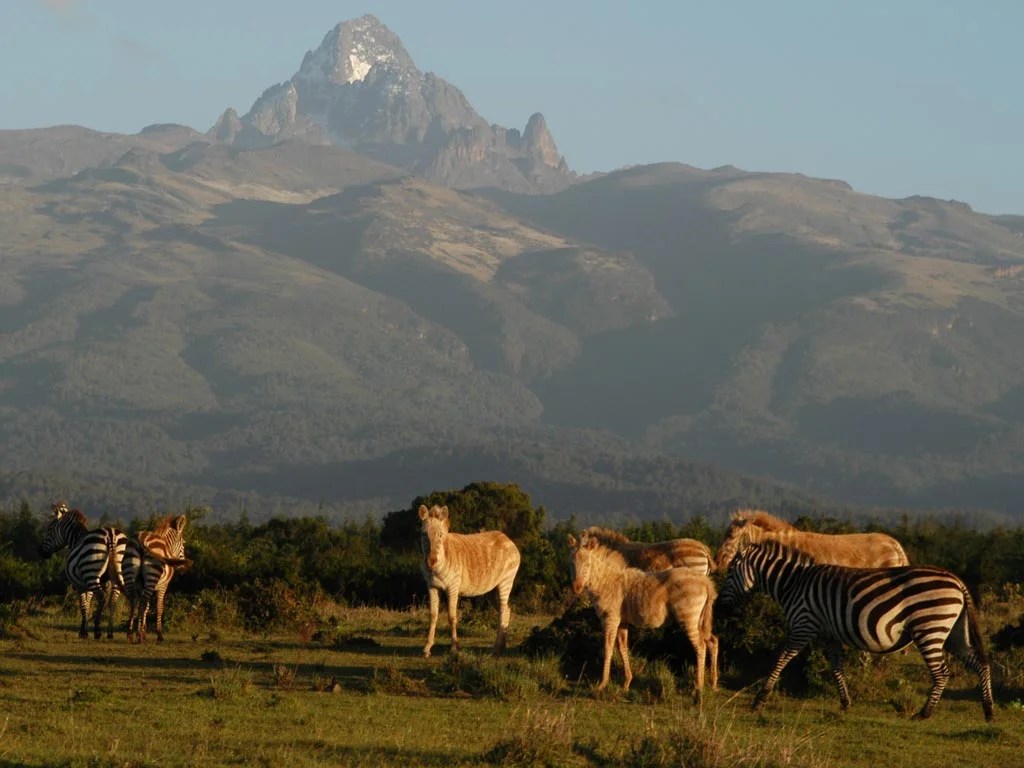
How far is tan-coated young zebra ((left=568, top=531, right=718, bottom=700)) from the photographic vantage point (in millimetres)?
19688

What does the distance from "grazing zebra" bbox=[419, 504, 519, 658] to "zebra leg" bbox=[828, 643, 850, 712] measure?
15.8ft

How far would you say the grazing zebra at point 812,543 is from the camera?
21.2 metres

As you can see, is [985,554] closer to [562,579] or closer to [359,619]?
[562,579]

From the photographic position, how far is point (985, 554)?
134 ft

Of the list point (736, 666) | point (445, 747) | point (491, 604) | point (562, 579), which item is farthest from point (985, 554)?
point (445, 747)

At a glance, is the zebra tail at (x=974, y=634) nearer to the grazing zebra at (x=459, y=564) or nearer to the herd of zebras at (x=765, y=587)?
the herd of zebras at (x=765, y=587)

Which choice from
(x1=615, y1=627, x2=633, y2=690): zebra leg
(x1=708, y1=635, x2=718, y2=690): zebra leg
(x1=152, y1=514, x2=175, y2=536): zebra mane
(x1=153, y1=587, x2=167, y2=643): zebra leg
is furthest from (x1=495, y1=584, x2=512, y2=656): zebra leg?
(x1=152, y1=514, x2=175, y2=536): zebra mane

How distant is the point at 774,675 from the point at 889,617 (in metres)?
1.55

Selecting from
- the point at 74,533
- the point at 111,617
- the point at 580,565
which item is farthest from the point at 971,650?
the point at 74,533

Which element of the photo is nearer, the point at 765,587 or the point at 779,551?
the point at 765,587

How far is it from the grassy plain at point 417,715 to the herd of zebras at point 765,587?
0.64 metres

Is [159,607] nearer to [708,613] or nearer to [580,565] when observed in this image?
[580,565]

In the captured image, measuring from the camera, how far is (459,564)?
2316cm

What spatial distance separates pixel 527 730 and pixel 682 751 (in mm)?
1546
